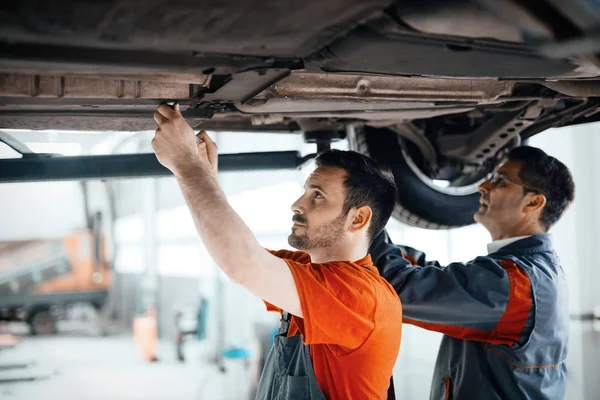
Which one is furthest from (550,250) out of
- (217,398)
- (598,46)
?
(217,398)

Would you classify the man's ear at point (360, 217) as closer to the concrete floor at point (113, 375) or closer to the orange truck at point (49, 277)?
the concrete floor at point (113, 375)

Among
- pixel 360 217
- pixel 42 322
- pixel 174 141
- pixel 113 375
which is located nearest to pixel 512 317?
pixel 360 217

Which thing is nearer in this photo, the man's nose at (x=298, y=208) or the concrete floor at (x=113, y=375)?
the man's nose at (x=298, y=208)

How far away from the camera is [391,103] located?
156cm

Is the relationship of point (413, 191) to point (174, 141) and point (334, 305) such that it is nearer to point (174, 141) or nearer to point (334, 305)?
point (334, 305)

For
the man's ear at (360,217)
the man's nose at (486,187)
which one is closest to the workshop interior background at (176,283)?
the man's ear at (360,217)

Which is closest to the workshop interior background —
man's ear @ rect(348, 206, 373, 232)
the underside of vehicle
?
the underside of vehicle

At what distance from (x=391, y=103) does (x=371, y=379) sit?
2.24ft

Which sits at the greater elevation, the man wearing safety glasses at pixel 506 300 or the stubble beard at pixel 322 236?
the stubble beard at pixel 322 236

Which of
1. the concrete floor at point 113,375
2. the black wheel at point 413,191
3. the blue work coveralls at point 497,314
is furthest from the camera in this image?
the concrete floor at point 113,375

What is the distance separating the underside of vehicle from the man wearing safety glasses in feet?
0.89

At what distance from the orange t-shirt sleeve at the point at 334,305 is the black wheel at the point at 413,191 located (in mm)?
812

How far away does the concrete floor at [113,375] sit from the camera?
5266 millimetres

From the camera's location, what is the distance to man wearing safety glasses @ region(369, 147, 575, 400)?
5.20ft
